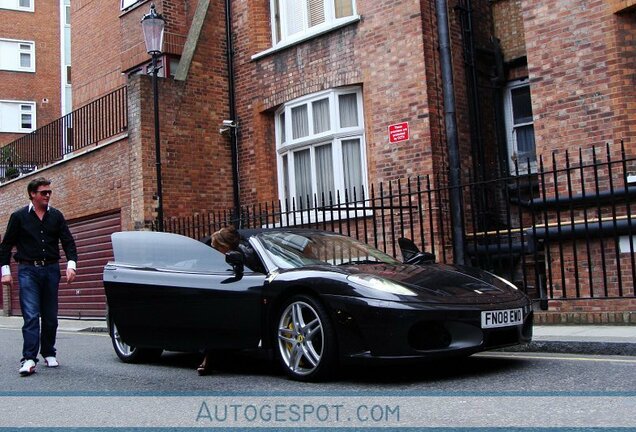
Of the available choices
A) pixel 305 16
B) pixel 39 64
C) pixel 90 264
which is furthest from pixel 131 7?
pixel 39 64

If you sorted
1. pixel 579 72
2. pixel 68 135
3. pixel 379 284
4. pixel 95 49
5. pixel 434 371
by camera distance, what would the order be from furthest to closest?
1. pixel 95 49
2. pixel 68 135
3. pixel 579 72
4. pixel 434 371
5. pixel 379 284

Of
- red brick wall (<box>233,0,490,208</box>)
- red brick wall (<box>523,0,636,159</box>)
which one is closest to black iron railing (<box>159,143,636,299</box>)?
red brick wall (<box>523,0,636,159</box>)

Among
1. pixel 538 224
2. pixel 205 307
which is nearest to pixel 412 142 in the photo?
pixel 538 224

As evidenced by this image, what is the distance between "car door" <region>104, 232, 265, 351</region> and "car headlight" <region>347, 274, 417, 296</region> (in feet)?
3.08

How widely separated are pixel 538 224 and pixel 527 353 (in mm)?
3488

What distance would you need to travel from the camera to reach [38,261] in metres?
7.30

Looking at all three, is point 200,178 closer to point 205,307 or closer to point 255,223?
point 255,223

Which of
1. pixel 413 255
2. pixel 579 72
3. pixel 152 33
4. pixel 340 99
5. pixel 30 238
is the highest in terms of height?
pixel 152 33

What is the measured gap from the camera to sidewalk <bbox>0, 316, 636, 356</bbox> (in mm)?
6691

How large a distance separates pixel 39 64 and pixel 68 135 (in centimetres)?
1955

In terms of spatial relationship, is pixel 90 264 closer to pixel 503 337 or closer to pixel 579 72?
pixel 579 72

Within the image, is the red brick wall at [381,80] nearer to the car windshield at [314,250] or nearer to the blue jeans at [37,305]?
the car windshield at [314,250]

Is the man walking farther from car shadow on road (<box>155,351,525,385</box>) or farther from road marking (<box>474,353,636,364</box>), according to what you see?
road marking (<box>474,353,636,364</box>)

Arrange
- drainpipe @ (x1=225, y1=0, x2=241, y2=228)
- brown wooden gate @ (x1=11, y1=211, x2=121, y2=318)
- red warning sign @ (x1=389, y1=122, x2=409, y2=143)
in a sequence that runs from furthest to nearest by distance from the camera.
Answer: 1. brown wooden gate @ (x1=11, y1=211, x2=121, y2=318)
2. drainpipe @ (x1=225, y1=0, x2=241, y2=228)
3. red warning sign @ (x1=389, y1=122, x2=409, y2=143)
